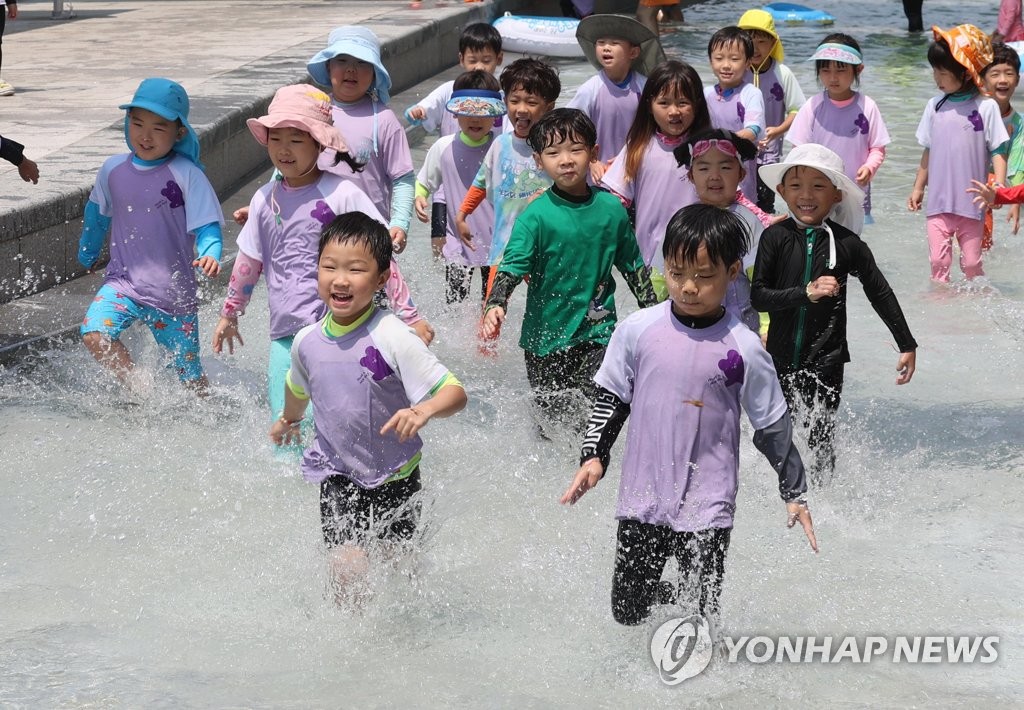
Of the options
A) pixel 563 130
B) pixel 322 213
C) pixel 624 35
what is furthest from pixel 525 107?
pixel 322 213

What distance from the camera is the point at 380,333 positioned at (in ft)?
15.1

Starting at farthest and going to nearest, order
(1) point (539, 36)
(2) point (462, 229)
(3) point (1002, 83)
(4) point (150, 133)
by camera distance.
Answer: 1. (1) point (539, 36)
2. (3) point (1002, 83)
3. (2) point (462, 229)
4. (4) point (150, 133)

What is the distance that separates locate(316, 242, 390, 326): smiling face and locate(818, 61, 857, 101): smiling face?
502 cm

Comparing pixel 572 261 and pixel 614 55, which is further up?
pixel 614 55

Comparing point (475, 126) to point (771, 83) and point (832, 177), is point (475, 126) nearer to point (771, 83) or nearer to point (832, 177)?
point (771, 83)

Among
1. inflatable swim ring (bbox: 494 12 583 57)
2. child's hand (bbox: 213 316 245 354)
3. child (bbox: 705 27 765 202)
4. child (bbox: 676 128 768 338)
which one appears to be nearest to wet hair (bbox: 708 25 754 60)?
child (bbox: 705 27 765 202)

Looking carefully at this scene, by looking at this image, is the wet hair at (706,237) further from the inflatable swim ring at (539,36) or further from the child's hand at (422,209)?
the inflatable swim ring at (539,36)

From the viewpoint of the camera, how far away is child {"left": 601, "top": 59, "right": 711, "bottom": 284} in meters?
6.36

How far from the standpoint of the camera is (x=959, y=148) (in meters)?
8.86

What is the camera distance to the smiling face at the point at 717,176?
5.96 meters

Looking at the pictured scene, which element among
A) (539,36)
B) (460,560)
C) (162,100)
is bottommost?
(539,36)

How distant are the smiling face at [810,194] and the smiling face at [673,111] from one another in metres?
0.85

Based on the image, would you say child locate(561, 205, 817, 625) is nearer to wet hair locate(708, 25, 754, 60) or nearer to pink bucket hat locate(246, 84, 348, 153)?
pink bucket hat locate(246, 84, 348, 153)

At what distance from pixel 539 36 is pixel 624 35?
11.7 metres
